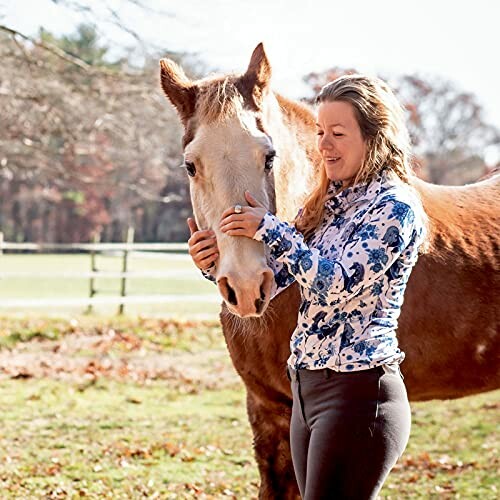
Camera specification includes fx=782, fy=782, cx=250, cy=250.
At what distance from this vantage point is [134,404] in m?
7.50

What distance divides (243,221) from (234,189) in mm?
204

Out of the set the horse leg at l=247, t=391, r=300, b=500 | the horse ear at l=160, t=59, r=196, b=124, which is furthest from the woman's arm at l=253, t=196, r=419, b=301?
the horse leg at l=247, t=391, r=300, b=500

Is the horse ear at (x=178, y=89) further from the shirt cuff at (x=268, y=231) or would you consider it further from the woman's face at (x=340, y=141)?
the shirt cuff at (x=268, y=231)

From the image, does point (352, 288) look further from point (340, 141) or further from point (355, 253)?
point (340, 141)

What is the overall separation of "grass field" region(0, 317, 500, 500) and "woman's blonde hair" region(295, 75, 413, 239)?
313cm

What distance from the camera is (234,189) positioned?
236 cm

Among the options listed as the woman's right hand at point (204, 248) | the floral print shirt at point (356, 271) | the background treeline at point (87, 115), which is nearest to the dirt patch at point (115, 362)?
the background treeline at point (87, 115)

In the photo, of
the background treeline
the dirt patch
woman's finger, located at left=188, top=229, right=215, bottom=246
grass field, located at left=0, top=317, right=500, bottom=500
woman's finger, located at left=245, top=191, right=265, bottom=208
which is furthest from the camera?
the background treeline

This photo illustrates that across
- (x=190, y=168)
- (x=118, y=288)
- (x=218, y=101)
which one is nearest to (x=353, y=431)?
Result: (x=190, y=168)

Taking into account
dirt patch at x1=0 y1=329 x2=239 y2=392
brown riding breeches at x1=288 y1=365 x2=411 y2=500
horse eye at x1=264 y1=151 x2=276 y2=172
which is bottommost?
dirt patch at x1=0 y1=329 x2=239 y2=392

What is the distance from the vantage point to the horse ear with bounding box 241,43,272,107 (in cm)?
264

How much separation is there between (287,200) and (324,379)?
82 centimetres

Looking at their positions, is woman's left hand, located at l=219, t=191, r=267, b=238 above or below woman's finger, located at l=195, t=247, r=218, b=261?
above

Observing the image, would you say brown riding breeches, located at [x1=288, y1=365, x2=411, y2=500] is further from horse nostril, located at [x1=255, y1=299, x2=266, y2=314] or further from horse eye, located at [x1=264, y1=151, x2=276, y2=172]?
horse eye, located at [x1=264, y1=151, x2=276, y2=172]
